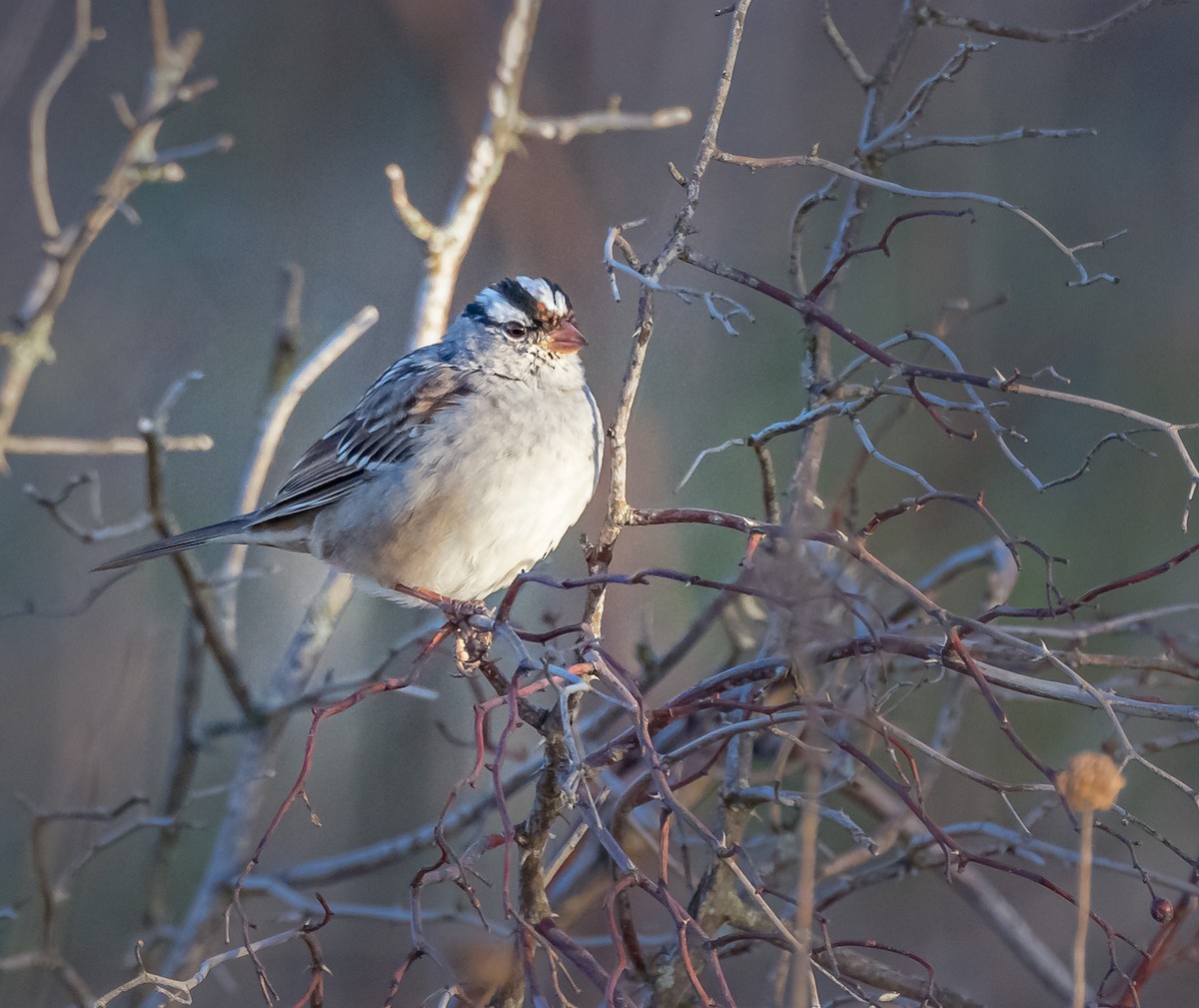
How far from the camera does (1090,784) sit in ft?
4.09

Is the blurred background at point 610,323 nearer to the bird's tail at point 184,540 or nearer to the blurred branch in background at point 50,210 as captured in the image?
the blurred branch in background at point 50,210

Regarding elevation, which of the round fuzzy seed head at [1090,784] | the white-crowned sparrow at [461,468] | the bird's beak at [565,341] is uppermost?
the bird's beak at [565,341]

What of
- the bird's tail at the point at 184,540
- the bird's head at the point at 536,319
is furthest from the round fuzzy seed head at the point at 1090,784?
the bird's tail at the point at 184,540

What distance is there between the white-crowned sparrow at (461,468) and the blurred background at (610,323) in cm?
148

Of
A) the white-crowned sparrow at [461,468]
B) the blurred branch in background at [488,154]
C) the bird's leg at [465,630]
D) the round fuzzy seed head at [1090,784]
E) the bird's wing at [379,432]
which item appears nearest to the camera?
the round fuzzy seed head at [1090,784]

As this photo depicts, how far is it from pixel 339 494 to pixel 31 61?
523cm

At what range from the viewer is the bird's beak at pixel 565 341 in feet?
11.1

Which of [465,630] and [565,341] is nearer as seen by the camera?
[465,630]

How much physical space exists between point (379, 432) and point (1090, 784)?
264cm

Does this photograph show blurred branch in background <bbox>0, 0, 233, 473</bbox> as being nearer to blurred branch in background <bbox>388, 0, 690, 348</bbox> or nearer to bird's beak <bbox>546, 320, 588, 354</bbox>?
blurred branch in background <bbox>388, 0, 690, 348</bbox>

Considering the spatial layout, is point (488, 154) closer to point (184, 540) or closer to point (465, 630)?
point (184, 540)

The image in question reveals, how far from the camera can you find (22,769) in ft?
18.5

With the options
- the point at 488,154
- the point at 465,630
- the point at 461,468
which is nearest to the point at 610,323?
the point at 488,154

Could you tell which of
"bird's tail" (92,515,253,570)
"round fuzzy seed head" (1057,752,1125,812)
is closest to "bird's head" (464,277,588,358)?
"bird's tail" (92,515,253,570)
